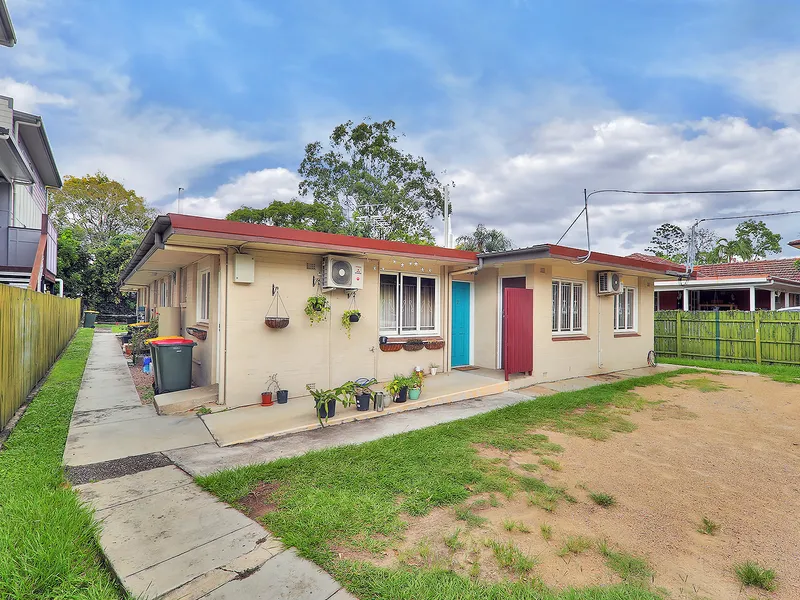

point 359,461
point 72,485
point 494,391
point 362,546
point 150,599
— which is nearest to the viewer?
point 150,599

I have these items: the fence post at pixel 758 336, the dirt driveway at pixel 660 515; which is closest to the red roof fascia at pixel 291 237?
the dirt driveway at pixel 660 515

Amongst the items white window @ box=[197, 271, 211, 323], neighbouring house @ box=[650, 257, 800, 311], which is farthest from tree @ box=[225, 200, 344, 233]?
neighbouring house @ box=[650, 257, 800, 311]

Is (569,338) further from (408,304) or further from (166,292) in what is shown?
(166,292)

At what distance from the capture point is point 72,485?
11.3ft

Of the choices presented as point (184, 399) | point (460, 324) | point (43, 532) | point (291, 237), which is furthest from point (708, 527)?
point (460, 324)

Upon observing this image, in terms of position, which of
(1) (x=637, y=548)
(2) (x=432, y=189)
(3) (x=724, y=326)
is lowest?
(1) (x=637, y=548)

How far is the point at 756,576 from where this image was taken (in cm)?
232

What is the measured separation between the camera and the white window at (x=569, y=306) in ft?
29.2

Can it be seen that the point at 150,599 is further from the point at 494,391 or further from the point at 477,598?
the point at 494,391

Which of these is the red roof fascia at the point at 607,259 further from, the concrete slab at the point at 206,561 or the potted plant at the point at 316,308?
the concrete slab at the point at 206,561

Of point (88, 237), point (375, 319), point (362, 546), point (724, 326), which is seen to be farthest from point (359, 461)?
point (88, 237)

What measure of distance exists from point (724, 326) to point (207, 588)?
15.0 meters

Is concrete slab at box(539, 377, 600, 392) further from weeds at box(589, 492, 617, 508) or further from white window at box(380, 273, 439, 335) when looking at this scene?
weeds at box(589, 492, 617, 508)

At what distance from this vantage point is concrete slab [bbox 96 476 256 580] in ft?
8.12
